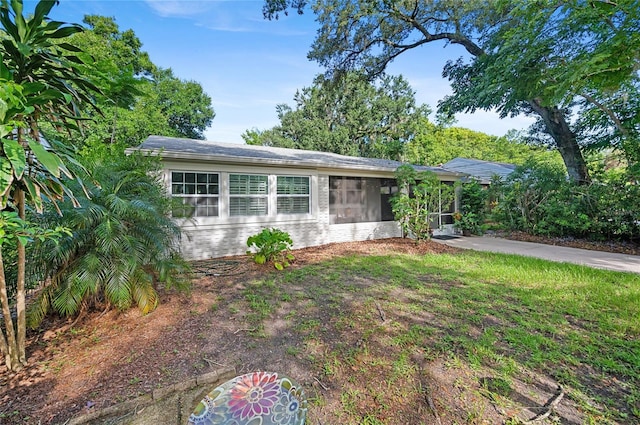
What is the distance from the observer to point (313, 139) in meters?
23.0

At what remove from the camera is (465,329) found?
3164 mm

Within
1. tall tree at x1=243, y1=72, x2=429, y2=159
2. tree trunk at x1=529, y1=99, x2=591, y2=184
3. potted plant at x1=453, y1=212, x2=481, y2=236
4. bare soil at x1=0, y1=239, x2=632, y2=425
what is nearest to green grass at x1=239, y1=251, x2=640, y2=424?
bare soil at x1=0, y1=239, x2=632, y2=425

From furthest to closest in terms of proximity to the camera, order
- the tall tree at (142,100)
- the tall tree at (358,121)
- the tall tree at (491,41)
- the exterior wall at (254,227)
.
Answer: the tall tree at (358,121) < the tall tree at (142,100) < the tall tree at (491,41) < the exterior wall at (254,227)

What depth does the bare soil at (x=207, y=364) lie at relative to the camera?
6.52 ft

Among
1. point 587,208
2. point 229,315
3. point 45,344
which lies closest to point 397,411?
point 229,315

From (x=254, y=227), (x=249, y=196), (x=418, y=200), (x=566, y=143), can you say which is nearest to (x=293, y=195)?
(x=249, y=196)

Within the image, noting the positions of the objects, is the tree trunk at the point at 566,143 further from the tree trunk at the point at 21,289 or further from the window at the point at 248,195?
the tree trunk at the point at 21,289

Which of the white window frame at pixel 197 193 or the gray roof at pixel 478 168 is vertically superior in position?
the gray roof at pixel 478 168

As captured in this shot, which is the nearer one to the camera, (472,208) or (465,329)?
(465,329)

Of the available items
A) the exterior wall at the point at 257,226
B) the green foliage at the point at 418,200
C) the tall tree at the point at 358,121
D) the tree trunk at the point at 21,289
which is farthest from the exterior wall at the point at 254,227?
the tall tree at the point at 358,121

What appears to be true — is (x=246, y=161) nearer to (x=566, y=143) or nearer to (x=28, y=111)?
(x=28, y=111)

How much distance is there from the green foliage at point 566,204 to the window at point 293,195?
7.69 metres

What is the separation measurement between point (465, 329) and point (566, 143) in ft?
39.1

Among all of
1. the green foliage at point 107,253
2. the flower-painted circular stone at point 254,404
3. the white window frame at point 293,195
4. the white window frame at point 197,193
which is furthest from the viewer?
the white window frame at point 293,195
